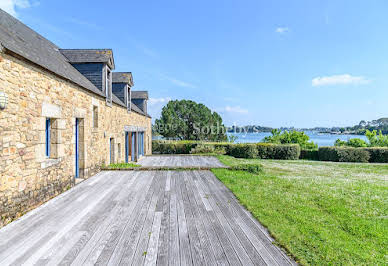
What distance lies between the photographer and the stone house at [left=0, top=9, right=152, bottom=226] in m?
4.00

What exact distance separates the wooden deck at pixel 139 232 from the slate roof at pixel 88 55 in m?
6.12

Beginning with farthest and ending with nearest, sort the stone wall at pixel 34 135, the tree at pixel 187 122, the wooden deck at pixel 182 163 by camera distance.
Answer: the tree at pixel 187 122
the wooden deck at pixel 182 163
the stone wall at pixel 34 135

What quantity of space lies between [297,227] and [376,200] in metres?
4.01

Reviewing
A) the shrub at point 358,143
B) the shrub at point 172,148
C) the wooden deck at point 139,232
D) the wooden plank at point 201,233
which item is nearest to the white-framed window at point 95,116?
the wooden deck at point 139,232

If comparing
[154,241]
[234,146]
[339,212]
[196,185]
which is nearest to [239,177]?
[196,185]

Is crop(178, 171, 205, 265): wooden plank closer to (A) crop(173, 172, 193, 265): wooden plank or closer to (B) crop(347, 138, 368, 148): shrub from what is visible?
(A) crop(173, 172, 193, 265): wooden plank

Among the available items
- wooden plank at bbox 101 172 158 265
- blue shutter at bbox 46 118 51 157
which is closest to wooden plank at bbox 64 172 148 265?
wooden plank at bbox 101 172 158 265

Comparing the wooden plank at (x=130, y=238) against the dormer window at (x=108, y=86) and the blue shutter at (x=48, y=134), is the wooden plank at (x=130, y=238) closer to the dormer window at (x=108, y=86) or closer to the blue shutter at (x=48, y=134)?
the blue shutter at (x=48, y=134)

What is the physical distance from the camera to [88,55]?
366 inches

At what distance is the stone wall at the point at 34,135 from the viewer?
3934mm

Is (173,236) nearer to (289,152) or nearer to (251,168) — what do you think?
(251,168)

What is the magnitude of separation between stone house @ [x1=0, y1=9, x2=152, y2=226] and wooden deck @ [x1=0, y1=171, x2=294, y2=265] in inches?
25.1

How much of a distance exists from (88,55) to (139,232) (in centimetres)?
873

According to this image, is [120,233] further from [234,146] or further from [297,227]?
[234,146]
